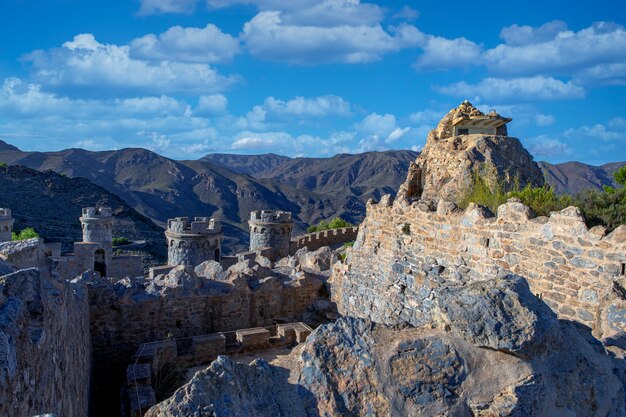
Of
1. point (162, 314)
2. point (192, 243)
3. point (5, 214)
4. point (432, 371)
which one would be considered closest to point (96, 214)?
point (5, 214)

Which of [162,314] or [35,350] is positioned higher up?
[35,350]

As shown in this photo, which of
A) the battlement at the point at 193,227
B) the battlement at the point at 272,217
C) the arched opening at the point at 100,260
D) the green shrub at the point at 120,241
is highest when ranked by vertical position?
the battlement at the point at 272,217

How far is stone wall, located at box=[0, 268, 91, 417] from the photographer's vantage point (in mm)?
2538

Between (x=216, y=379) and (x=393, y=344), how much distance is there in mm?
1009

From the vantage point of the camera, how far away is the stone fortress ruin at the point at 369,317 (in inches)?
110

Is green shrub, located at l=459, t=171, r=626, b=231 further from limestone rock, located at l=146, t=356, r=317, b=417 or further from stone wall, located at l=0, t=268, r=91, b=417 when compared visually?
stone wall, located at l=0, t=268, r=91, b=417

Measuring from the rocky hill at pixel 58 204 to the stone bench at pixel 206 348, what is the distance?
42.1 m

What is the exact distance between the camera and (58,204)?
5659 centimetres

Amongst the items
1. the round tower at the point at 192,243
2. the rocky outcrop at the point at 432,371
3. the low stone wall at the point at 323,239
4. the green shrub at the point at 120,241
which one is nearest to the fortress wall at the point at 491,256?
the rocky outcrop at the point at 432,371

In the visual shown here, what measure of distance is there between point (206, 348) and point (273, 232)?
1431cm

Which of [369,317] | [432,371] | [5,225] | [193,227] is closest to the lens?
[432,371]

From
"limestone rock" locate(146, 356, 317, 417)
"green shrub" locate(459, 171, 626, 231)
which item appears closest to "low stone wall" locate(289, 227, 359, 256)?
"green shrub" locate(459, 171, 626, 231)

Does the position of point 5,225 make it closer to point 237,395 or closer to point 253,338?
point 253,338

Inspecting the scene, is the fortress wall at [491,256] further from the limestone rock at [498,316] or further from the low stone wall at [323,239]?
the low stone wall at [323,239]
